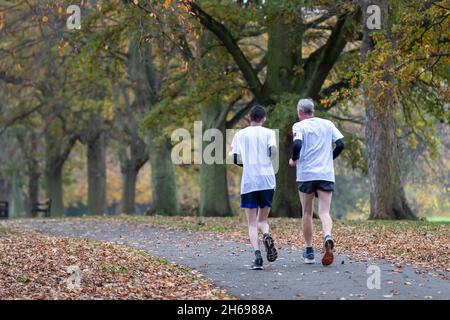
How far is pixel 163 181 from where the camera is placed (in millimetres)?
37719

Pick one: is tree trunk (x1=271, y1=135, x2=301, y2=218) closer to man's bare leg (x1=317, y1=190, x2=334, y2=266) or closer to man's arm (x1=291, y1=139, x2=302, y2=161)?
man's bare leg (x1=317, y1=190, x2=334, y2=266)

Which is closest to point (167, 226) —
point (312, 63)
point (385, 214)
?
point (385, 214)

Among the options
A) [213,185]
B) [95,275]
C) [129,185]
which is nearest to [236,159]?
[95,275]

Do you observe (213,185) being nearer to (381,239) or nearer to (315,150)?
(381,239)

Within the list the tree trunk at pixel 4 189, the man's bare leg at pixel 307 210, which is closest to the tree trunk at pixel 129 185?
the tree trunk at pixel 4 189

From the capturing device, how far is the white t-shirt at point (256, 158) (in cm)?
1270

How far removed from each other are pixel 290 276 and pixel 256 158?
Answer: 176 centimetres

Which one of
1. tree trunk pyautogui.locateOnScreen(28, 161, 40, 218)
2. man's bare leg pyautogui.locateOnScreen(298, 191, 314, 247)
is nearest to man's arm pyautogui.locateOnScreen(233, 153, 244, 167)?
man's bare leg pyautogui.locateOnScreen(298, 191, 314, 247)

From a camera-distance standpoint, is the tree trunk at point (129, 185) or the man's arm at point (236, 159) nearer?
the man's arm at point (236, 159)

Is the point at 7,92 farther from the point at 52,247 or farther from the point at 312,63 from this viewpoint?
the point at 52,247

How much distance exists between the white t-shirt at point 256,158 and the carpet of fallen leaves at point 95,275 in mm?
1371

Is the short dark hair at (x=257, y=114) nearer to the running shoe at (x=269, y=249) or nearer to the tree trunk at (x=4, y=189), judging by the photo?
the running shoe at (x=269, y=249)

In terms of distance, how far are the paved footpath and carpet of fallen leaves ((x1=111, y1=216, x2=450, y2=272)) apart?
0.60 metres
